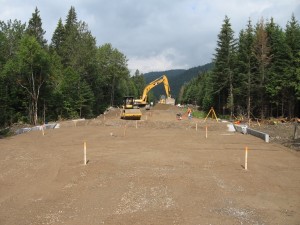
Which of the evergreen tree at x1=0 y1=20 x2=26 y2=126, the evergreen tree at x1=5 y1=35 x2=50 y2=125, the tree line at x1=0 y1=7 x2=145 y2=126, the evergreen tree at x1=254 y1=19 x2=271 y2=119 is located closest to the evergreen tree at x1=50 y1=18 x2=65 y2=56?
the tree line at x1=0 y1=7 x2=145 y2=126

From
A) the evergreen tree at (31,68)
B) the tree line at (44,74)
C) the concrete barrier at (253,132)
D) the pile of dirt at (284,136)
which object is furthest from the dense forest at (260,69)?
the evergreen tree at (31,68)

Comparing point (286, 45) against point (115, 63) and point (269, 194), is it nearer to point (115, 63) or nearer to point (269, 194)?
point (269, 194)

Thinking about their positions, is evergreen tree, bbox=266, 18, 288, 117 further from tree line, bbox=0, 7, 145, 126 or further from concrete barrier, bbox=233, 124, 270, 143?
tree line, bbox=0, 7, 145, 126

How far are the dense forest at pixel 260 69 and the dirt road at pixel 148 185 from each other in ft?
94.5

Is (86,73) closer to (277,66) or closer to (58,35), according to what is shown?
(58,35)

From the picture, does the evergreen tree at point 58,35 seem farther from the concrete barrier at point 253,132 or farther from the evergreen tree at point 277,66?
the concrete barrier at point 253,132

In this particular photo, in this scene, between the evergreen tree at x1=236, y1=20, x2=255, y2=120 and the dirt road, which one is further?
the evergreen tree at x1=236, y1=20, x2=255, y2=120

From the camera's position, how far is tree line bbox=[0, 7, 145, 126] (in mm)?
49688

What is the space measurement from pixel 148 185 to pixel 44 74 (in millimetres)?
40976

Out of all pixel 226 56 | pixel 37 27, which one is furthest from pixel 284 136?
pixel 37 27

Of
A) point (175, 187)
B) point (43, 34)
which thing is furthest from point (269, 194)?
point (43, 34)

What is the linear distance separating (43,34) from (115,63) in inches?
1098

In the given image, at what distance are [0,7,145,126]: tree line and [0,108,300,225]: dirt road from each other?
2584 centimetres

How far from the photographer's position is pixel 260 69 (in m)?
53.6
